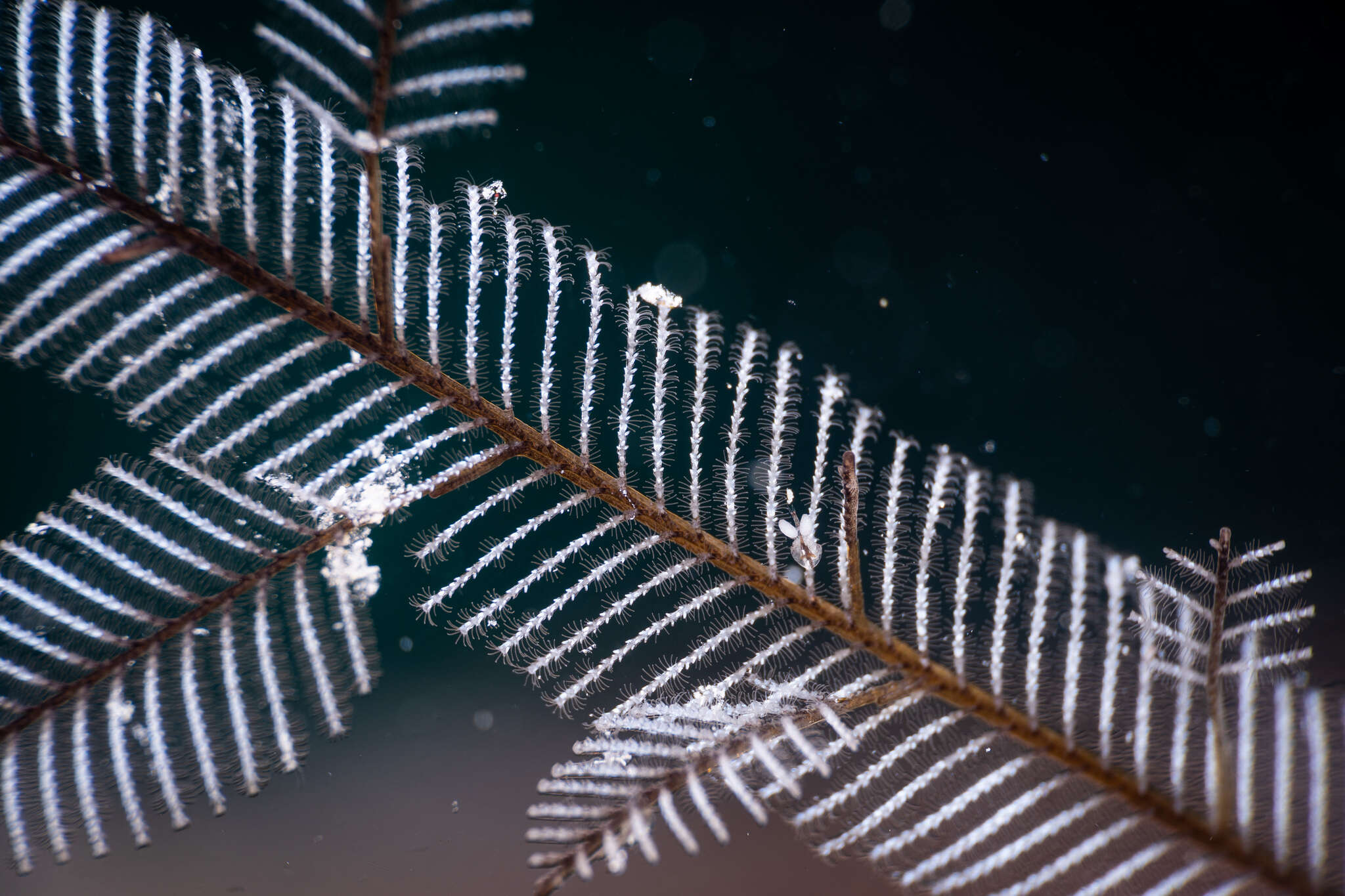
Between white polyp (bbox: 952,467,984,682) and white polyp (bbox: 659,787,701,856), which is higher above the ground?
white polyp (bbox: 952,467,984,682)

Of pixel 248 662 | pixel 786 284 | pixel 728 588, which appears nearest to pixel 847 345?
pixel 786 284

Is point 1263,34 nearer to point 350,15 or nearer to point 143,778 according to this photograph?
point 350,15

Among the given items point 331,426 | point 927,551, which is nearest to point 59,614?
point 331,426

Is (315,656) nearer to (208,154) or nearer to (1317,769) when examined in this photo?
(208,154)

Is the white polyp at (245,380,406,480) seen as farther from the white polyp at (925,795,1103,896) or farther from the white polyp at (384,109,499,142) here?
the white polyp at (925,795,1103,896)

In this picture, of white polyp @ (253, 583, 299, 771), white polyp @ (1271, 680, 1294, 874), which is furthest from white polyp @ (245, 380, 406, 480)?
white polyp @ (1271, 680, 1294, 874)

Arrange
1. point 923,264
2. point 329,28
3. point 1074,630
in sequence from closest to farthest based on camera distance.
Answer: point 329,28, point 1074,630, point 923,264
